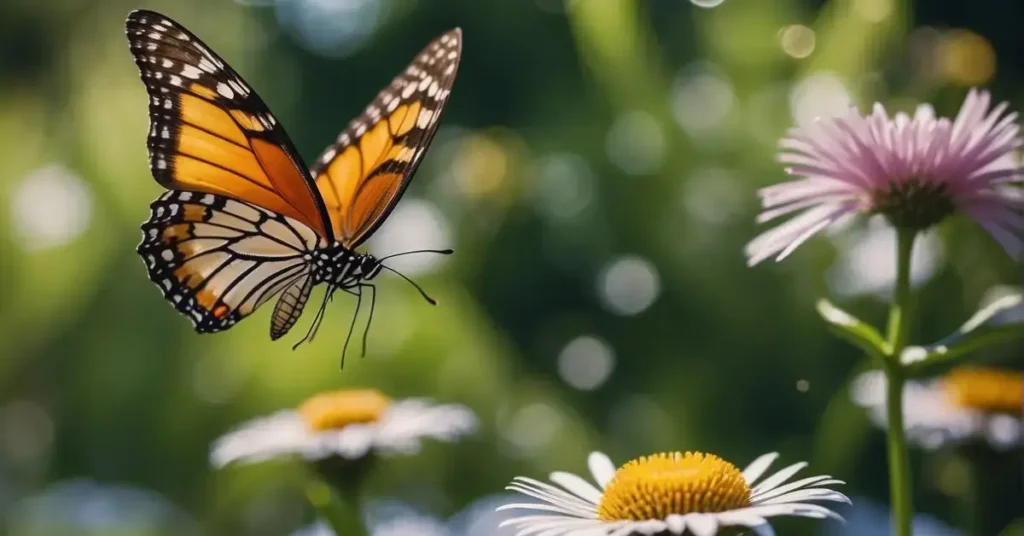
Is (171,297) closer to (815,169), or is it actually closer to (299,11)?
(815,169)

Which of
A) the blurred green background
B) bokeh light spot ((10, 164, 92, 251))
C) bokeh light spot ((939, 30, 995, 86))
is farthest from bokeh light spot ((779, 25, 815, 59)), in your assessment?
bokeh light spot ((10, 164, 92, 251))

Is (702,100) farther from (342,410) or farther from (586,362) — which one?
(342,410)

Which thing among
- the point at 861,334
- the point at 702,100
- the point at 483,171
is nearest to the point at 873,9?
the point at 702,100

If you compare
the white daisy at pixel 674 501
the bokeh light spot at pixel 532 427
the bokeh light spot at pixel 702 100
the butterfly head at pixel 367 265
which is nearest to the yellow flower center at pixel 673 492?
the white daisy at pixel 674 501

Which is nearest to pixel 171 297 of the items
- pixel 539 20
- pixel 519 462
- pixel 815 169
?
pixel 815 169

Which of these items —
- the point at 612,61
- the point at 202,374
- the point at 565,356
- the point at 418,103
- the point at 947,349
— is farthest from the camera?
the point at 565,356

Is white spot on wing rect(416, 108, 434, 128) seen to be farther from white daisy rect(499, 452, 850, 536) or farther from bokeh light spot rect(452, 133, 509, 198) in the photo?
bokeh light spot rect(452, 133, 509, 198)
